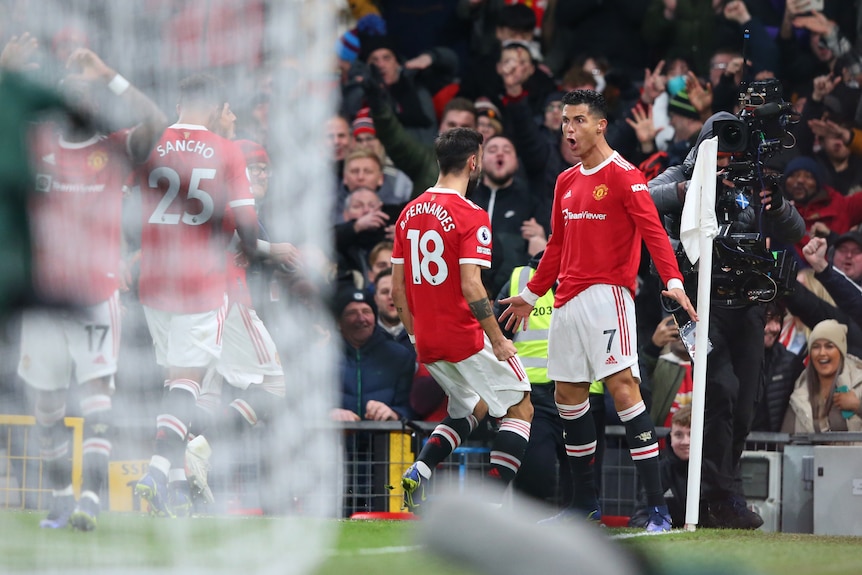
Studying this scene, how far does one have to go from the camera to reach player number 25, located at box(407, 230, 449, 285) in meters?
7.24

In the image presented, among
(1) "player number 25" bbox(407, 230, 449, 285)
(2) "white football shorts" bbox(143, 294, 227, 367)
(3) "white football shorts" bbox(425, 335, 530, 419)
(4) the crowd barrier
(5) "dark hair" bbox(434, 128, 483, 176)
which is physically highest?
(5) "dark hair" bbox(434, 128, 483, 176)

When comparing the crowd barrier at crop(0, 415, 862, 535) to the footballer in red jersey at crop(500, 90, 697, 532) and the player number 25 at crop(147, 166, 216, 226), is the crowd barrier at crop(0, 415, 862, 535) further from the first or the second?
the player number 25 at crop(147, 166, 216, 226)

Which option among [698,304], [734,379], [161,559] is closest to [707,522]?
[734,379]

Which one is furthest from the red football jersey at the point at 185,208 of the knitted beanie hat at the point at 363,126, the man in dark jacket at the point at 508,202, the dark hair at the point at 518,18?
Result: the dark hair at the point at 518,18

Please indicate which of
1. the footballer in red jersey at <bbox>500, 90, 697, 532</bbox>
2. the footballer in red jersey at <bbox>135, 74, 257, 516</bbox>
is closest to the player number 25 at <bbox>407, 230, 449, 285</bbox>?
the footballer in red jersey at <bbox>500, 90, 697, 532</bbox>

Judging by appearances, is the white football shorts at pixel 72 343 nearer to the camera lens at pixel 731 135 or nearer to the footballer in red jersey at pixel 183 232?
the footballer in red jersey at pixel 183 232

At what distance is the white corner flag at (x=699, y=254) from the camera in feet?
23.0

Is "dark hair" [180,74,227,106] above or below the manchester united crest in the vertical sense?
above

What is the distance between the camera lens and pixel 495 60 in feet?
36.9

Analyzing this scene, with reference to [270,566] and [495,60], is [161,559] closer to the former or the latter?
[270,566]

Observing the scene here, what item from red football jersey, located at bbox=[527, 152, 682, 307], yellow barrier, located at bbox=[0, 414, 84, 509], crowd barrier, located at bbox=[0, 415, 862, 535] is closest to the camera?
yellow barrier, located at bbox=[0, 414, 84, 509]

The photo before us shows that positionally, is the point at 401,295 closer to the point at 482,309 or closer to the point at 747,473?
the point at 482,309

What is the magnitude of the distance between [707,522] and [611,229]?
189cm

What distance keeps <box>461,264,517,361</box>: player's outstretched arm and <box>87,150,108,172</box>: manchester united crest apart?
11.6ft
